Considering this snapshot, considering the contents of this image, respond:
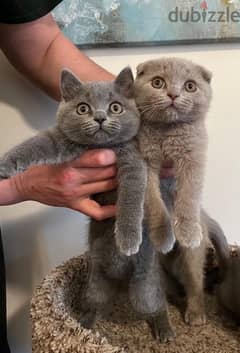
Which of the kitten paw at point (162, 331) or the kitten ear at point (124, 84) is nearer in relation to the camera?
the kitten ear at point (124, 84)

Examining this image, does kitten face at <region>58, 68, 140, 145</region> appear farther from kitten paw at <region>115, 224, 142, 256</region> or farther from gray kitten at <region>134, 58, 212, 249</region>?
kitten paw at <region>115, 224, 142, 256</region>

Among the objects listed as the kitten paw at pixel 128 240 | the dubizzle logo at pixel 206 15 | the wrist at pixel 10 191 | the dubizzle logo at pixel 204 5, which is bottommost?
the kitten paw at pixel 128 240

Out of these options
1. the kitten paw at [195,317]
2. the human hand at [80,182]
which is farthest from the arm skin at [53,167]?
the kitten paw at [195,317]

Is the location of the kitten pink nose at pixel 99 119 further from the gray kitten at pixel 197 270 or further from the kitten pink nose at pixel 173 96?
the gray kitten at pixel 197 270

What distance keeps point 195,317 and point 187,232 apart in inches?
13.9

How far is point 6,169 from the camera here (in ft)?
2.42

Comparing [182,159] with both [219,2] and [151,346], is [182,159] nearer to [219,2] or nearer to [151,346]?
[151,346]

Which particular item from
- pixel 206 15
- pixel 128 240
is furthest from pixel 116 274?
pixel 206 15

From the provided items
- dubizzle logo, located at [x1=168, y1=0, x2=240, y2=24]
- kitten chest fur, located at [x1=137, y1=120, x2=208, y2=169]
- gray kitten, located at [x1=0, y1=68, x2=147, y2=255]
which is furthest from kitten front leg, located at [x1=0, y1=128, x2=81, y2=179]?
dubizzle logo, located at [x1=168, y1=0, x2=240, y2=24]

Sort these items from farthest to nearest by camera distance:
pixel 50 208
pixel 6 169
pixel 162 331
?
pixel 50 208
pixel 162 331
pixel 6 169

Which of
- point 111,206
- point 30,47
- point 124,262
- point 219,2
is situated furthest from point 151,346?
point 219,2

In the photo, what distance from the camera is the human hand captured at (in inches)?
31.6

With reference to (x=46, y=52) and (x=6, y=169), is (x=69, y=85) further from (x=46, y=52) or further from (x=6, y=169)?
(x=46, y=52)

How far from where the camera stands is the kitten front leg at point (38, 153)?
0.74 m
